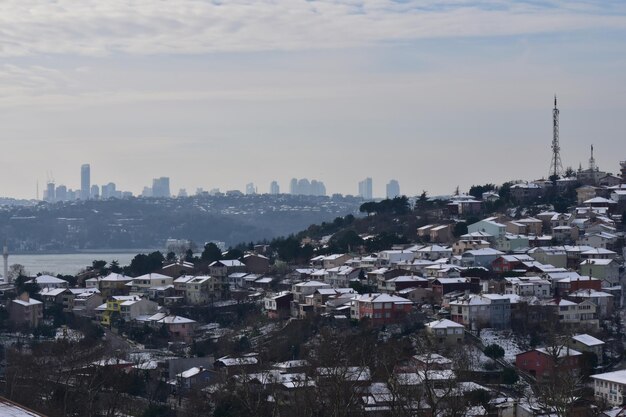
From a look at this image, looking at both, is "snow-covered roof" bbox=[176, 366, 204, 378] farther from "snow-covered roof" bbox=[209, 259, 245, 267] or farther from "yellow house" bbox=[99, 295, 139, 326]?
"snow-covered roof" bbox=[209, 259, 245, 267]

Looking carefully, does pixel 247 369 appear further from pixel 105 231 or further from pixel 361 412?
pixel 105 231

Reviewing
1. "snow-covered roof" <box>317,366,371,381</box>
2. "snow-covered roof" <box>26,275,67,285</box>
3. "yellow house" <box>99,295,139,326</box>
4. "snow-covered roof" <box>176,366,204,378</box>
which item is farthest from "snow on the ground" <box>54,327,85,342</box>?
"snow-covered roof" <box>317,366,371,381</box>

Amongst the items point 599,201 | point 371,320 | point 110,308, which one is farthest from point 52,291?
point 599,201

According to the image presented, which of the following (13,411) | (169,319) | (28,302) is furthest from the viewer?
(28,302)

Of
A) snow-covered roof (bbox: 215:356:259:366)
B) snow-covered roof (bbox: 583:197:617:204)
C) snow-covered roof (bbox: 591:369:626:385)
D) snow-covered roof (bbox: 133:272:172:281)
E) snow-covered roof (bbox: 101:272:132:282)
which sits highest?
snow-covered roof (bbox: 583:197:617:204)

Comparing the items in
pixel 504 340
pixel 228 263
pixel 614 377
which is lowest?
pixel 614 377

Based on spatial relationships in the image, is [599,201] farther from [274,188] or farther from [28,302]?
[274,188]
